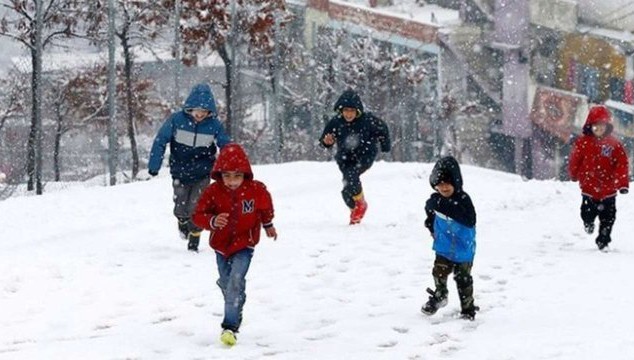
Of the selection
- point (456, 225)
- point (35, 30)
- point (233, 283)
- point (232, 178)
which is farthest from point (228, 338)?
point (35, 30)

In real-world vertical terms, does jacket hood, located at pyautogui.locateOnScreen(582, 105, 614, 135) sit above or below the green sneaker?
above

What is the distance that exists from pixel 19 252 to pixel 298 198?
6345 mm

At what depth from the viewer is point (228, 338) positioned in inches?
242

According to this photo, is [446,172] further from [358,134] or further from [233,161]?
[358,134]

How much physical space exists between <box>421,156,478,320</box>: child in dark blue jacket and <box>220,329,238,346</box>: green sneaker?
1.74 metres

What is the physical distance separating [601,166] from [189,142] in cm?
469

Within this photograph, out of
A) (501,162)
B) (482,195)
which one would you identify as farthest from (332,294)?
(501,162)

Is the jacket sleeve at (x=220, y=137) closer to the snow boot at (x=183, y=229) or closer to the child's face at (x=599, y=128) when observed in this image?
the snow boot at (x=183, y=229)

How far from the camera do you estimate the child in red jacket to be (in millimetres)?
6316

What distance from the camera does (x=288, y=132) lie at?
178 ft

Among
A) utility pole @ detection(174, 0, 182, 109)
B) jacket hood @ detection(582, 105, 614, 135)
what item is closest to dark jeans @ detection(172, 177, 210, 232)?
jacket hood @ detection(582, 105, 614, 135)

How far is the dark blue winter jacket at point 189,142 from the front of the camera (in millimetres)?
9469

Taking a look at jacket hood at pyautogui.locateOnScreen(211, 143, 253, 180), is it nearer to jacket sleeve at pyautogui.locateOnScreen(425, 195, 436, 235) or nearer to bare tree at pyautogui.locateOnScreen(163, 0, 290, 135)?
jacket sleeve at pyautogui.locateOnScreen(425, 195, 436, 235)

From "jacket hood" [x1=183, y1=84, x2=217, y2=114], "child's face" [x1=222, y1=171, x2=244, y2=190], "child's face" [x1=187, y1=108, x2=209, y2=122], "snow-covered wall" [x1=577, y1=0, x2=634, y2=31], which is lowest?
"child's face" [x1=222, y1=171, x2=244, y2=190]
